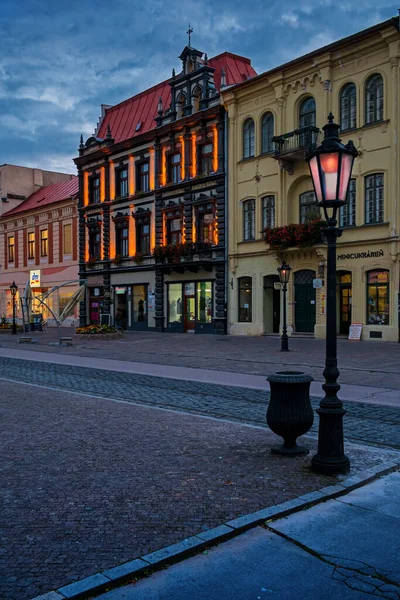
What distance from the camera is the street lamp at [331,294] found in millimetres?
5934

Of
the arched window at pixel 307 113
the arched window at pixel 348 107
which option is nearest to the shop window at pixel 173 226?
the arched window at pixel 307 113

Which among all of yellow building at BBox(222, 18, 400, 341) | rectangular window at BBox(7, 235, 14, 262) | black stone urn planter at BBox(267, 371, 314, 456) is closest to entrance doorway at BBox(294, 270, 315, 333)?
yellow building at BBox(222, 18, 400, 341)

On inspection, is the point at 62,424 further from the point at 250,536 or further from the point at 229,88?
the point at 229,88

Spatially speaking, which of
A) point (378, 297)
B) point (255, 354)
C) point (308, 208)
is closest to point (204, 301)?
point (308, 208)

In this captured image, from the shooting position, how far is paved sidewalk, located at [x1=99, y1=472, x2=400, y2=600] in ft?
11.8

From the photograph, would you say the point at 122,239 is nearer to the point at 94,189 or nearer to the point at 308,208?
the point at 94,189

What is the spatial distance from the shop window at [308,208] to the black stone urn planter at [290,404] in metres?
21.0

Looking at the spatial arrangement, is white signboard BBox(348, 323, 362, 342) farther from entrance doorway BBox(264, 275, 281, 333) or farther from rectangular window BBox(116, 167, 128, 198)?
rectangular window BBox(116, 167, 128, 198)

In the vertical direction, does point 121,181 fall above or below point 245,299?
above

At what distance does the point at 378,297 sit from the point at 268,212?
24.8 ft

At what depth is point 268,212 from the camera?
29062mm

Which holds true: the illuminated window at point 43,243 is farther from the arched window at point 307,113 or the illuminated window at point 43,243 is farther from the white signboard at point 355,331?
the white signboard at point 355,331

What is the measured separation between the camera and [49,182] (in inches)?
2151

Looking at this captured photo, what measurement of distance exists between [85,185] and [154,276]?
10.4 m
